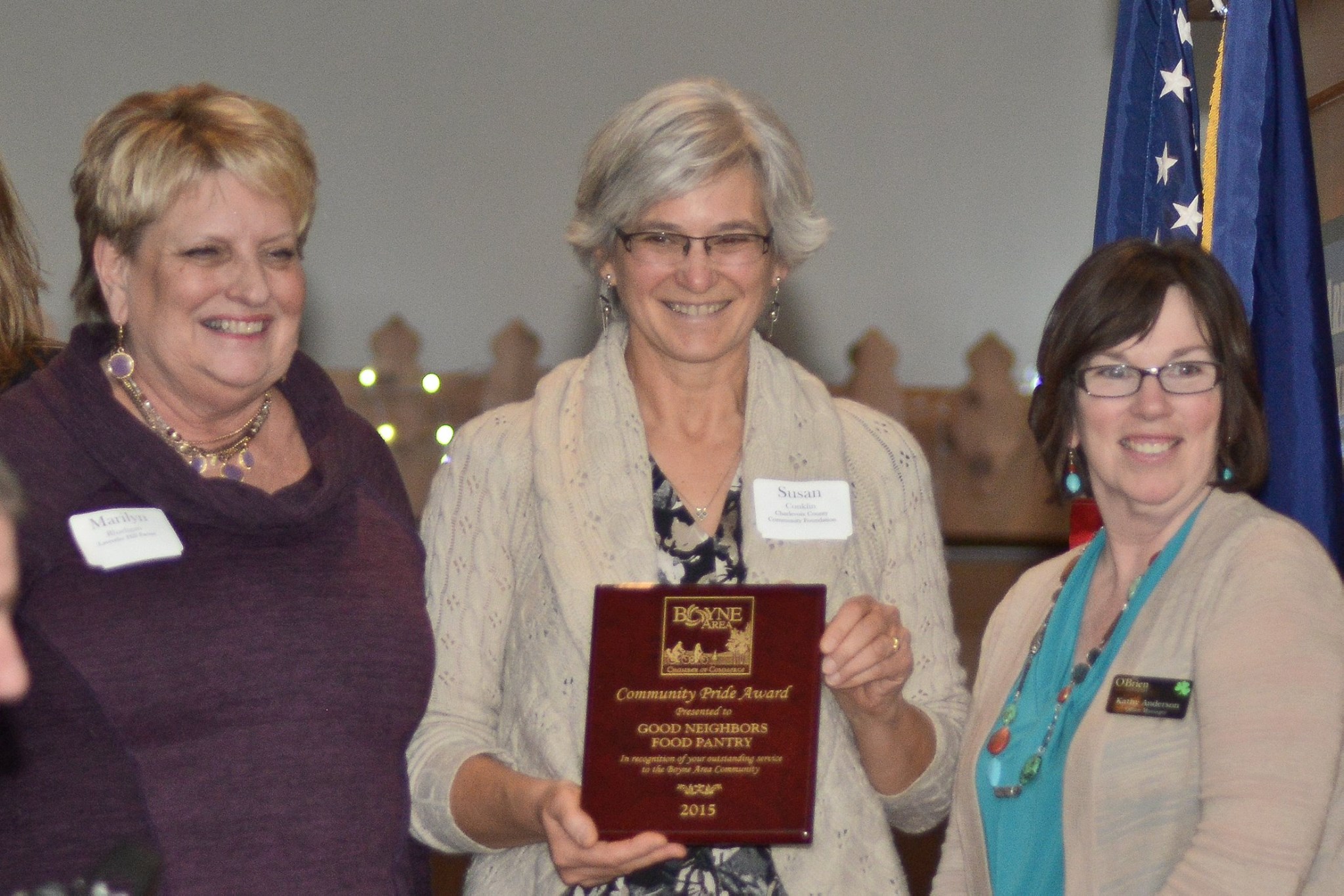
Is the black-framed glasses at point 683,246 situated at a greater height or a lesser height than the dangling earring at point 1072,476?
greater

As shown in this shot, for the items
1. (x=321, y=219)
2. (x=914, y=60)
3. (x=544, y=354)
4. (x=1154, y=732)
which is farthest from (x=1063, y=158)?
(x=1154, y=732)

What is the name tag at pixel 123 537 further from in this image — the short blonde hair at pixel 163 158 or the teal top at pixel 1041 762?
the teal top at pixel 1041 762

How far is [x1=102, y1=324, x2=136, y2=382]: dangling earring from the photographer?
2.45m

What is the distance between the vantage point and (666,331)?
2564 mm

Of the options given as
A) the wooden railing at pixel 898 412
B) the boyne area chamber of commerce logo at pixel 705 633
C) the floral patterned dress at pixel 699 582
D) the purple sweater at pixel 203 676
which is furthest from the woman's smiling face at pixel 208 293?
the wooden railing at pixel 898 412

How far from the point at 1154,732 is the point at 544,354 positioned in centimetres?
381

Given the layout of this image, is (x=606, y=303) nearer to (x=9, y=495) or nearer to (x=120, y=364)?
(x=120, y=364)

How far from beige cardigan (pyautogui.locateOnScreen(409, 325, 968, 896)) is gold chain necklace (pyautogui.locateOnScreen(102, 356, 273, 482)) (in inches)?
13.2

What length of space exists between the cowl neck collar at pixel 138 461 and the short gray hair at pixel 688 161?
2.19 ft

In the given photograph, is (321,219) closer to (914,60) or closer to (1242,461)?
(914,60)

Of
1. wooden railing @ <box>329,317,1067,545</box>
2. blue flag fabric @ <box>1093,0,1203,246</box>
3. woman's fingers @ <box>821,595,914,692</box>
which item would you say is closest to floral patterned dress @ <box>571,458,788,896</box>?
woman's fingers @ <box>821,595,914,692</box>

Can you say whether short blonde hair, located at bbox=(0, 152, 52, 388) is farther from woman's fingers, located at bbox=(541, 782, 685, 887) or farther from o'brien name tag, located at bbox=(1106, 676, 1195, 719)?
o'brien name tag, located at bbox=(1106, 676, 1195, 719)

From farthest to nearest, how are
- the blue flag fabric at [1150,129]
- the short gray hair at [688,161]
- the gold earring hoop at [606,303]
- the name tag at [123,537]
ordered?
the blue flag fabric at [1150,129]
the gold earring hoop at [606,303]
the short gray hair at [688,161]
the name tag at [123,537]

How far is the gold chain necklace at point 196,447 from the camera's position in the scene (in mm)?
2455
